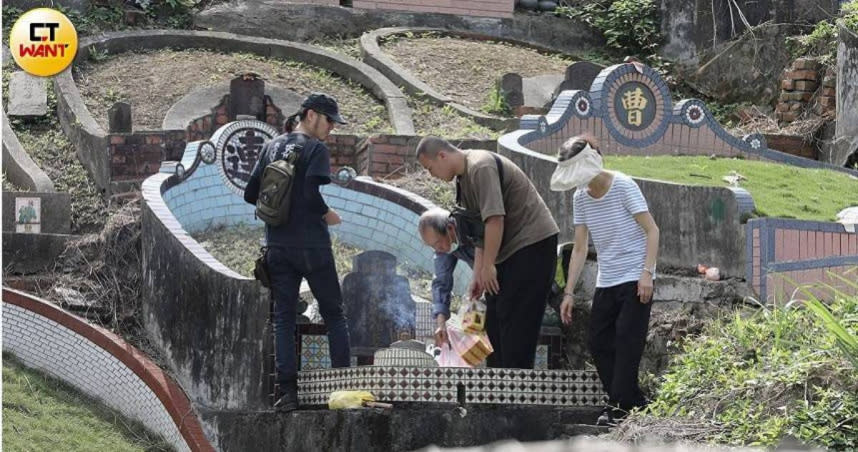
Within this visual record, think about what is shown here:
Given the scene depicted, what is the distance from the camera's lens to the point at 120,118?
1475 cm

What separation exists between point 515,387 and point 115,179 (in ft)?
20.0

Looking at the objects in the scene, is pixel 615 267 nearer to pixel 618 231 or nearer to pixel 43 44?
pixel 618 231

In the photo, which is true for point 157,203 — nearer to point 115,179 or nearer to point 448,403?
point 115,179

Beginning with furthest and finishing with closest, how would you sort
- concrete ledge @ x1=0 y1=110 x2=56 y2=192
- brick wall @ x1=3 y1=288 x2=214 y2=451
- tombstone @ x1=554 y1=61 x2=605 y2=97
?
tombstone @ x1=554 y1=61 x2=605 y2=97, concrete ledge @ x1=0 y1=110 x2=56 y2=192, brick wall @ x1=3 y1=288 x2=214 y2=451

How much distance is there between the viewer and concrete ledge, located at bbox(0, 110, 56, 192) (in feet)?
46.7

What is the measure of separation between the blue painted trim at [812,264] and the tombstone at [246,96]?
660cm

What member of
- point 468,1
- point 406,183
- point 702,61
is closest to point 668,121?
point 406,183

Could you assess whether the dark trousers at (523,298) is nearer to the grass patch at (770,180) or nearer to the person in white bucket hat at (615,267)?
the person in white bucket hat at (615,267)

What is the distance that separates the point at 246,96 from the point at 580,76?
126 inches

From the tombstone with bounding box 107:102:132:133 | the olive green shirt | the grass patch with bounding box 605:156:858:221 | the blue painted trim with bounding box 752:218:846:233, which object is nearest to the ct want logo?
the tombstone with bounding box 107:102:132:133

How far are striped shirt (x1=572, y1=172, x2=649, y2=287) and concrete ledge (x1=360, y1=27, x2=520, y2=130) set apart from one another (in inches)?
305

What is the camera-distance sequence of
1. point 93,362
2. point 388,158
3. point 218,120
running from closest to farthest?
point 93,362
point 388,158
point 218,120

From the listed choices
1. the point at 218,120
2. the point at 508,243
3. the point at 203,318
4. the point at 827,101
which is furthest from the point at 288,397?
the point at 827,101

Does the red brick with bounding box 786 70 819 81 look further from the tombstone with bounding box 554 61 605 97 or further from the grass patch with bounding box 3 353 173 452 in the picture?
the grass patch with bounding box 3 353 173 452
